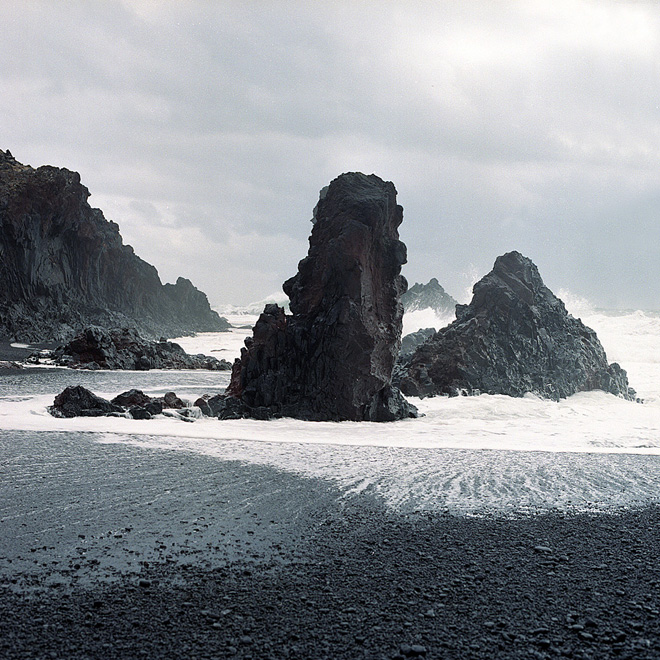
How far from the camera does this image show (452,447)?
1295cm

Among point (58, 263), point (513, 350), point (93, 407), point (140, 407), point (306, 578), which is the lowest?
point (306, 578)

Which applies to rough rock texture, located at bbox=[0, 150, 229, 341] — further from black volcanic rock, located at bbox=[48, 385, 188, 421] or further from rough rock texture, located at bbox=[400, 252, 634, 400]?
rough rock texture, located at bbox=[400, 252, 634, 400]

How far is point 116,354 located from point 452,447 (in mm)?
34370

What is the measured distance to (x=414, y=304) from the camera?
80312 millimetres

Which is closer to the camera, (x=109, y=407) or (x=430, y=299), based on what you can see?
(x=109, y=407)

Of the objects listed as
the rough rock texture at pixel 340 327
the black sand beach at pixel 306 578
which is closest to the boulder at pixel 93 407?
the rough rock texture at pixel 340 327

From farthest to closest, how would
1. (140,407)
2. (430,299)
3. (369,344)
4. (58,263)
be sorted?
(430,299), (58,263), (369,344), (140,407)

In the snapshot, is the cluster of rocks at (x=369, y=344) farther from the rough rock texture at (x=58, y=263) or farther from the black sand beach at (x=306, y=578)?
the rough rock texture at (x=58, y=263)

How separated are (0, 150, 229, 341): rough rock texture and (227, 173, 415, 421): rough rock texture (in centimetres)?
4659

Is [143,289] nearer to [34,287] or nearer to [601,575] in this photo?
[34,287]

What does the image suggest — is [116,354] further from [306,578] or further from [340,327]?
[306,578]

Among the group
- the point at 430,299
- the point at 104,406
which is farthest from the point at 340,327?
the point at 430,299

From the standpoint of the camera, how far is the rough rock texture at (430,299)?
251 feet

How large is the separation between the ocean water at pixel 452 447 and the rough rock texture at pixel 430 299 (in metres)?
52.7
